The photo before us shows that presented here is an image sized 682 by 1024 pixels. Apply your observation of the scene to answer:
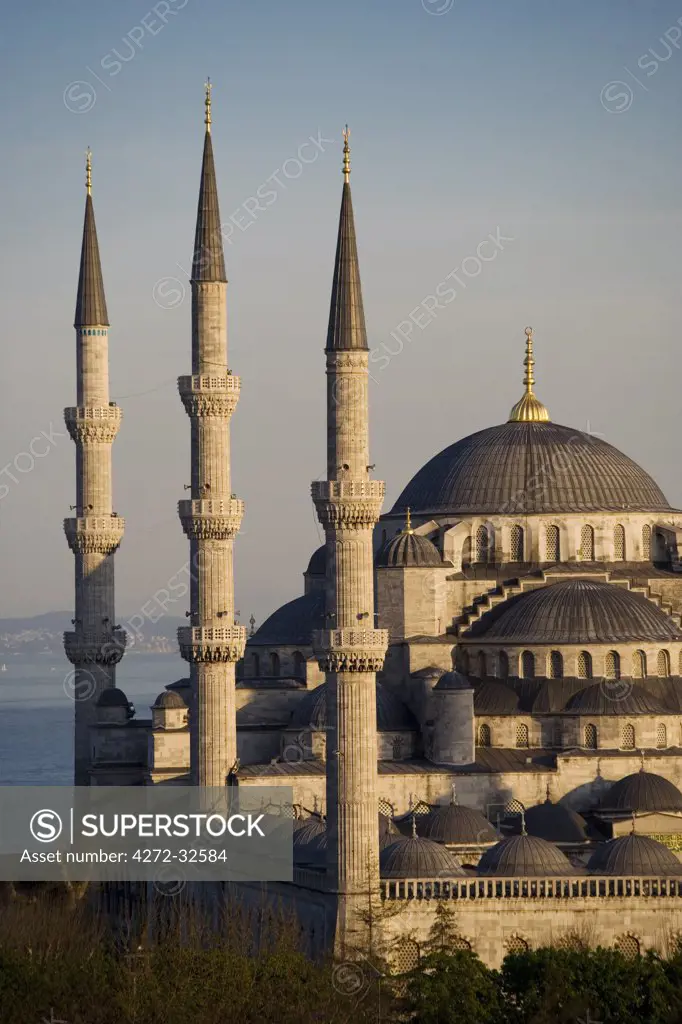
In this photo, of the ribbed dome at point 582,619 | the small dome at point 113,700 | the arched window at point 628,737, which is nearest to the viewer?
the arched window at point 628,737

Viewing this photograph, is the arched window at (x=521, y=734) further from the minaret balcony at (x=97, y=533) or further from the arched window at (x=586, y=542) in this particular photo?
the minaret balcony at (x=97, y=533)

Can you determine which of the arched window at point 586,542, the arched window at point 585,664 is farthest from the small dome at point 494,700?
the arched window at point 586,542

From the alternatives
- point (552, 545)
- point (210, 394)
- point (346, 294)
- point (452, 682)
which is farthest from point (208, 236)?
point (552, 545)

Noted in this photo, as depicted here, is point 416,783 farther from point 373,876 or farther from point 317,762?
point 373,876

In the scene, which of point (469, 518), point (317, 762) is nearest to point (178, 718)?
point (317, 762)

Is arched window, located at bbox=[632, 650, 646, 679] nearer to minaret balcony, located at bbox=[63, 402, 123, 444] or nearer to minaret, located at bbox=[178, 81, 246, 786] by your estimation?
minaret, located at bbox=[178, 81, 246, 786]

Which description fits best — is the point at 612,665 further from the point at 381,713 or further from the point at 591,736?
the point at 381,713
